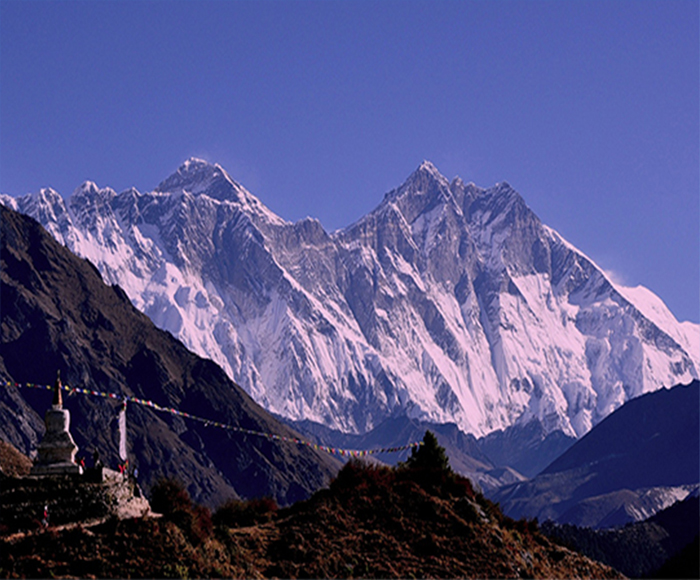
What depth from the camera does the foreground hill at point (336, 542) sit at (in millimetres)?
48781

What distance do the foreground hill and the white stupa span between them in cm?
385

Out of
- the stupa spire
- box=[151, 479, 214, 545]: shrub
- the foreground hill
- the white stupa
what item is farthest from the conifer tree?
the white stupa

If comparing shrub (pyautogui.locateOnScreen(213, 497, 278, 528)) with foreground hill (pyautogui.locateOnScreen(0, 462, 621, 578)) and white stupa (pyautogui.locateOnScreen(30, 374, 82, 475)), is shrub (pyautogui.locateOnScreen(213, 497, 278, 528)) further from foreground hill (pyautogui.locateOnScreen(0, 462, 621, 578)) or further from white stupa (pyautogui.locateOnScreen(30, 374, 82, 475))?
white stupa (pyautogui.locateOnScreen(30, 374, 82, 475))

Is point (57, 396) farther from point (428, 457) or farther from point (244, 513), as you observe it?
point (428, 457)

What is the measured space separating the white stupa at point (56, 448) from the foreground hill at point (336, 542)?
385 centimetres

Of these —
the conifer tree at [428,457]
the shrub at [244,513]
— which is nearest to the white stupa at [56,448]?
the shrub at [244,513]

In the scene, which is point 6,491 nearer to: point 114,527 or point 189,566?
point 114,527

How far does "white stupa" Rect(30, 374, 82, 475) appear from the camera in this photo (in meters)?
52.7

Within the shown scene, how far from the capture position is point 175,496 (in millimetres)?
65000

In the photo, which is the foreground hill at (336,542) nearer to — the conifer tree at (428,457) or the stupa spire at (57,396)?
the stupa spire at (57,396)

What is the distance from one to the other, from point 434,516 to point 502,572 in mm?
6000

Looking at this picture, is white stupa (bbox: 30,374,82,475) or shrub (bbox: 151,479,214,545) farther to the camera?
shrub (bbox: 151,479,214,545)

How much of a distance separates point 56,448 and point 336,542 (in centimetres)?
1565

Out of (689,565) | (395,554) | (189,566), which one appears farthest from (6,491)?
(689,565)
